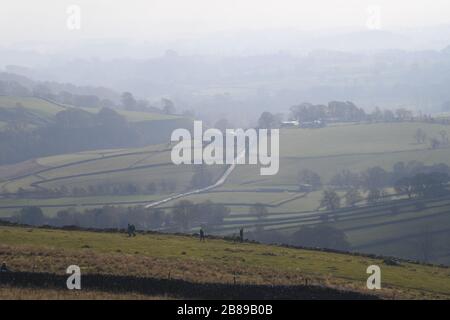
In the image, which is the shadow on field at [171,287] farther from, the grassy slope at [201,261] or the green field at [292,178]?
the green field at [292,178]

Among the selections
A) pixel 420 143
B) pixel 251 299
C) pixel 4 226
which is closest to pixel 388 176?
pixel 420 143

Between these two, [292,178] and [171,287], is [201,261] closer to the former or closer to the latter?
[171,287]

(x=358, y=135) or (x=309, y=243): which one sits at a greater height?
(x=358, y=135)

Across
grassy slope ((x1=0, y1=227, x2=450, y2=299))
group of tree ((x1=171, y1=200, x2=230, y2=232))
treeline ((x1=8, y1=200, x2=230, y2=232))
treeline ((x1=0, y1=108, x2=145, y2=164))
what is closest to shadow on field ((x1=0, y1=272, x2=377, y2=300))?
grassy slope ((x1=0, y1=227, x2=450, y2=299))

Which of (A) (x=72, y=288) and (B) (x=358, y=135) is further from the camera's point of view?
(B) (x=358, y=135)

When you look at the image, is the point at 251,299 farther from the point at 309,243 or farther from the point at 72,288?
the point at 309,243

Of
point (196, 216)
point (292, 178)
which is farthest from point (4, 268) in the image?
point (292, 178)
